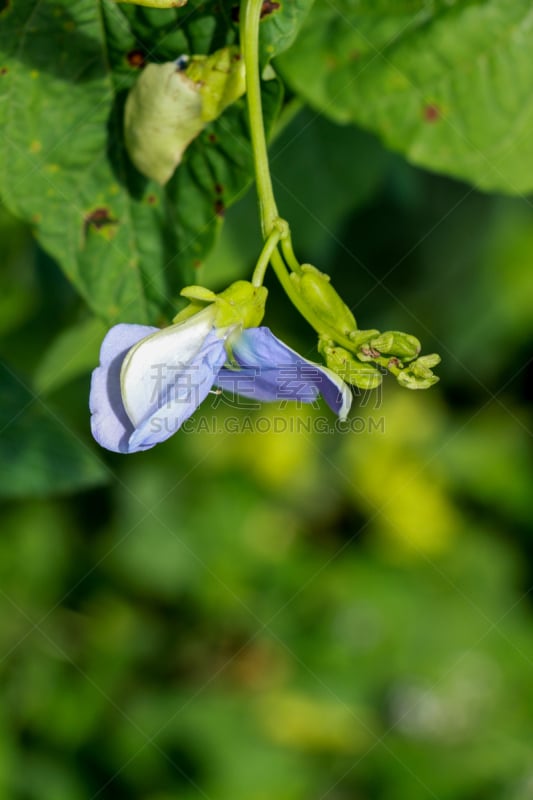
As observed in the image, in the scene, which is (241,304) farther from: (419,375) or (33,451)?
(33,451)

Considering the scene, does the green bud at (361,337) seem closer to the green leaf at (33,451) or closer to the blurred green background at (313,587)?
the green leaf at (33,451)

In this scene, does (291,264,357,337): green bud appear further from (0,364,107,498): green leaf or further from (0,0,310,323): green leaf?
(0,364,107,498): green leaf

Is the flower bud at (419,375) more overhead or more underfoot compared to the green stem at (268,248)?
more underfoot

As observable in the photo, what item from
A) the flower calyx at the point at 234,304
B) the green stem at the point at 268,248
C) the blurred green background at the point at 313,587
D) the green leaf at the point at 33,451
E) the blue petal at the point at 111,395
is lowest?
the blurred green background at the point at 313,587

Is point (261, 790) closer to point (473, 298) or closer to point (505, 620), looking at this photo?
point (505, 620)

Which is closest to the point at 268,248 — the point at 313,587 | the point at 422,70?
the point at 422,70

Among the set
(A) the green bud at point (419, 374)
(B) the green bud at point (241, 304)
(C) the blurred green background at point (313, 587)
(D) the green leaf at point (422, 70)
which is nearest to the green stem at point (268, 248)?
(B) the green bud at point (241, 304)
